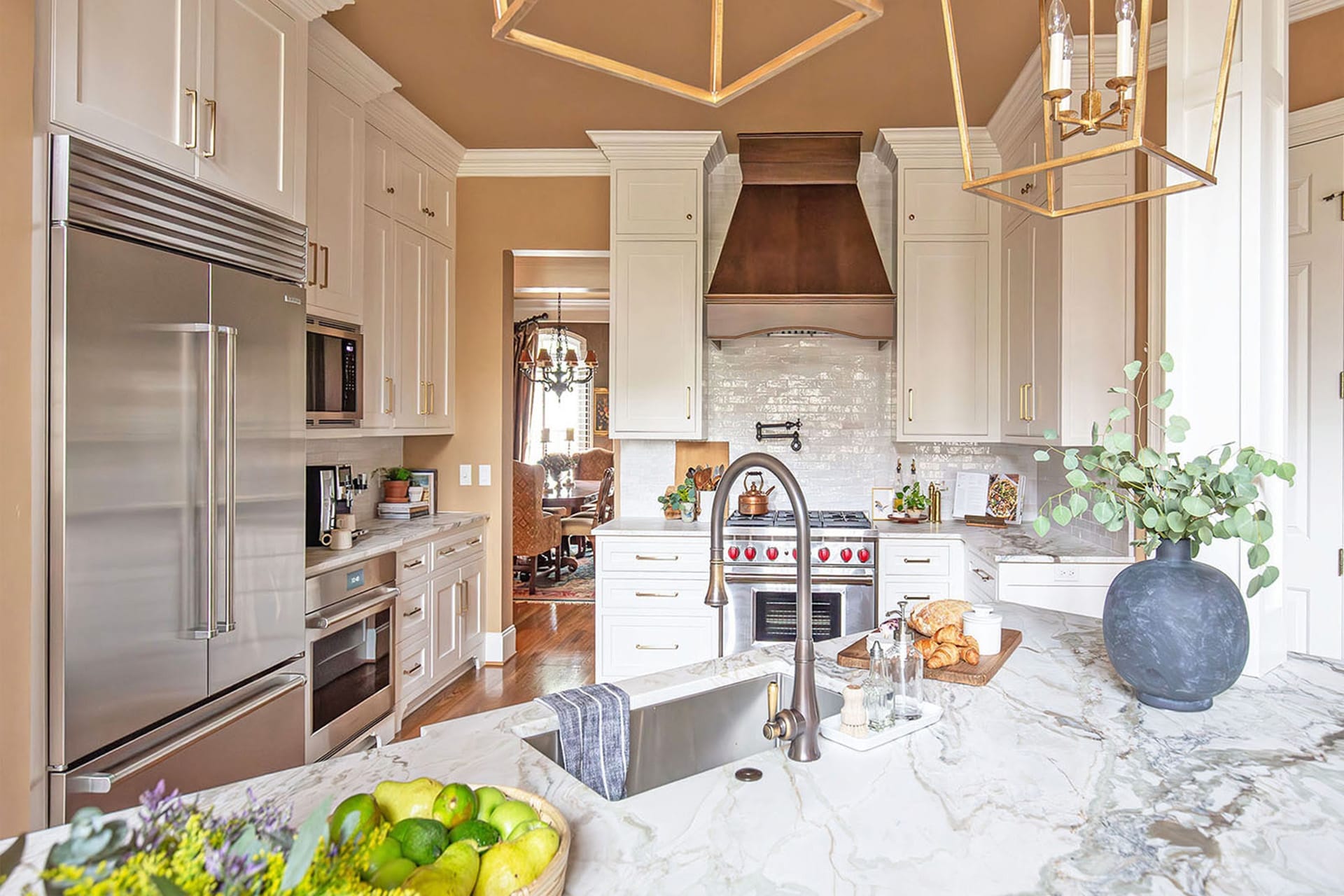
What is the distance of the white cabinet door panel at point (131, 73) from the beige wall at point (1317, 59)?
11.6 feet

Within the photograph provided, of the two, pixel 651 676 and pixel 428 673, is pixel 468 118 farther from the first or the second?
pixel 651 676

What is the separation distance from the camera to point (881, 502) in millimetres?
4340

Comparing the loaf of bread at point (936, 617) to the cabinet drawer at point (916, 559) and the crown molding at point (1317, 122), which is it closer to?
the cabinet drawer at point (916, 559)

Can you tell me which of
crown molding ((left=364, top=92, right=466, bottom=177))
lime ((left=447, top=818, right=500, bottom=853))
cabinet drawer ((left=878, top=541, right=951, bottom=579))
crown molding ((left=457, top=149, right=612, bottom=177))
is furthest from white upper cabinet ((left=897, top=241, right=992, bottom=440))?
lime ((left=447, top=818, right=500, bottom=853))

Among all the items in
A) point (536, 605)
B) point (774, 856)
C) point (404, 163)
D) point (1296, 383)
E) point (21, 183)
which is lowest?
point (536, 605)

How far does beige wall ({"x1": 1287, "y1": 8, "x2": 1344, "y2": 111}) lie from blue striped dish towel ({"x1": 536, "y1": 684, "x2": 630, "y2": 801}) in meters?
3.14

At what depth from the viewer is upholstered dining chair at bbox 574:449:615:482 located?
33.8ft

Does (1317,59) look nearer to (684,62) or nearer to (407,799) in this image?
(684,62)

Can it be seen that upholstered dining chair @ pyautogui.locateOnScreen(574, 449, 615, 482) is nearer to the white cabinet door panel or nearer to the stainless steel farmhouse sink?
the white cabinet door panel

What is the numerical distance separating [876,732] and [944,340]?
10.3ft

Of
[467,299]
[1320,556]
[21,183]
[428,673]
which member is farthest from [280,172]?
[1320,556]

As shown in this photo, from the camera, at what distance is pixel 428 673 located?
3.82m

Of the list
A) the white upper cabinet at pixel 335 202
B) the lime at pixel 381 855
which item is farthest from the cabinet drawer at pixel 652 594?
the lime at pixel 381 855

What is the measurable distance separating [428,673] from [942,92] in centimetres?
362
